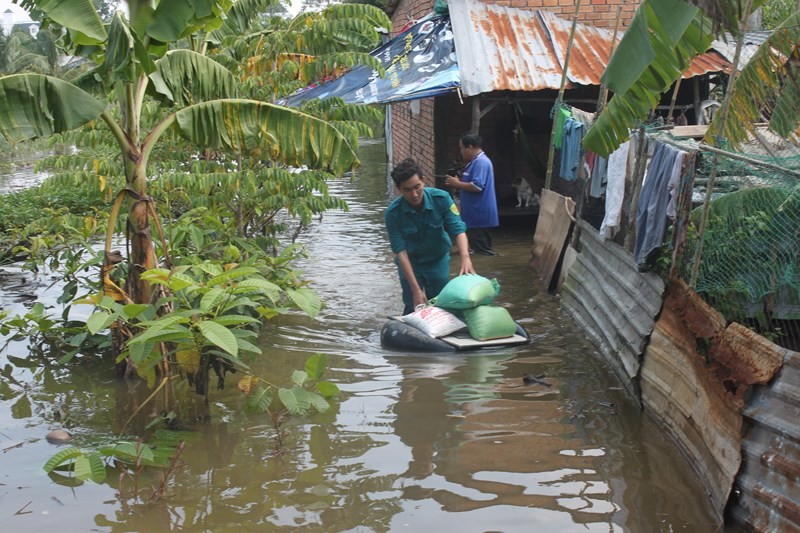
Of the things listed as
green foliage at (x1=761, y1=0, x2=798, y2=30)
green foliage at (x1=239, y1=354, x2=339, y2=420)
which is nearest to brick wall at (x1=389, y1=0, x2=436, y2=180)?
green foliage at (x1=761, y1=0, x2=798, y2=30)

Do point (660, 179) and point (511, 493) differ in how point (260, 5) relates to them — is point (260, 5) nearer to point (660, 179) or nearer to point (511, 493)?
point (660, 179)

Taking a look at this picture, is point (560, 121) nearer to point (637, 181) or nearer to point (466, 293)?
point (637, 181)

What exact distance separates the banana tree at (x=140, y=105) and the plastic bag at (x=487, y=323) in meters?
1.64

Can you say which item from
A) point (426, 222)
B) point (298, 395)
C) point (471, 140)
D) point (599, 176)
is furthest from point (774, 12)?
point (298, 395)

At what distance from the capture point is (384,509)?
4.59 m

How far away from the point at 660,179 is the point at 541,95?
8178 mm

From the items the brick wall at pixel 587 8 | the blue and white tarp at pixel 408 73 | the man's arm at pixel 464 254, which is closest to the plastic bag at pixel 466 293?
the man's arm at pixel 464 254

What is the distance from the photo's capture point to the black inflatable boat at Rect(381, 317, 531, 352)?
23.2ft

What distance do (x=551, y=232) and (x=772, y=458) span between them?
6.36 meters

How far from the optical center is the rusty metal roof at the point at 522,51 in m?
11.4

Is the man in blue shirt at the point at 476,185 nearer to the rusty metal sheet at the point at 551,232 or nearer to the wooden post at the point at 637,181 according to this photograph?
the rusty metal sheet at the point at 551,232

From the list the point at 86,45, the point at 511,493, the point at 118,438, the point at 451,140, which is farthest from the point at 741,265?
Answer: the point at 451,140

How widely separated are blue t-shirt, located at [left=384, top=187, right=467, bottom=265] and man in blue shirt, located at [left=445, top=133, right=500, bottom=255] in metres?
2.72

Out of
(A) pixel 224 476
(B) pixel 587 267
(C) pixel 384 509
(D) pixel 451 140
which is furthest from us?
(D) pixel 451 140
